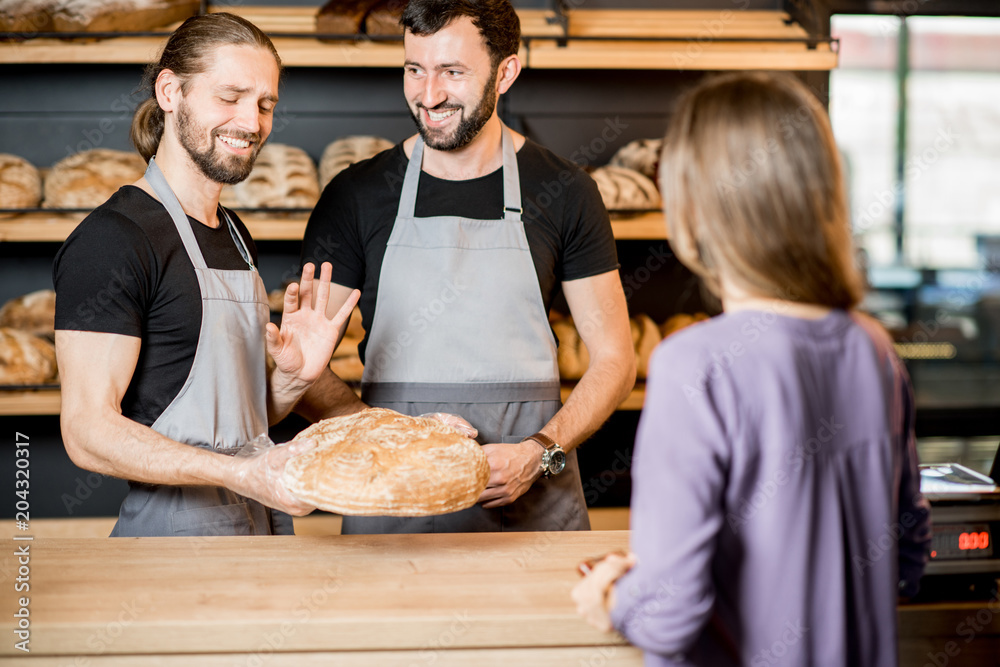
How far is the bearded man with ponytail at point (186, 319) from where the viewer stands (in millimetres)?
1294

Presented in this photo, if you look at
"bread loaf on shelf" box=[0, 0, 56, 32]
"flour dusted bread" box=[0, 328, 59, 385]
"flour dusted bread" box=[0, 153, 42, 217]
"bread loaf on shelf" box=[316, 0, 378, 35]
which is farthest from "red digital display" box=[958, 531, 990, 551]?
"bread loaf on shelf" box=[0, 0, 56, 32]

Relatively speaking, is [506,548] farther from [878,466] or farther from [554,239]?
[554,239]

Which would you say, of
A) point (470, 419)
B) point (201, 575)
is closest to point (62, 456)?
point (470, 419)

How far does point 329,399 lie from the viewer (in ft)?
5.84

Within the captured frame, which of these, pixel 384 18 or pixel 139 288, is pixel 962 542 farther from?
pixel 384 18

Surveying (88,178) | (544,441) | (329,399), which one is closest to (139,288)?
(329,399)

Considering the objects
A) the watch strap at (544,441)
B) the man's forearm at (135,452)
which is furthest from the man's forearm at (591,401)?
the man's forearm at (135,452)

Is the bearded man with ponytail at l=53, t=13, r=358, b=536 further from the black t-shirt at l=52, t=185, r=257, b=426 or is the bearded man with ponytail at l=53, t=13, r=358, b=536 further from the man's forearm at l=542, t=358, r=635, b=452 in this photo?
the man's forearm at l=542, t=358, r=635, b=452

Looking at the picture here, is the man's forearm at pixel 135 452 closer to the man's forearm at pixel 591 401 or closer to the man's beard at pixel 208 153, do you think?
the man's beard at pixel 208 153

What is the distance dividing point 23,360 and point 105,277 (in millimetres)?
1217

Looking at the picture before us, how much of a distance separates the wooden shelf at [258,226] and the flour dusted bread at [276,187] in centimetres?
4

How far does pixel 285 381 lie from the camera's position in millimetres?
1621

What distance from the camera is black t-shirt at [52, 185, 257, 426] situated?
131 centimetres

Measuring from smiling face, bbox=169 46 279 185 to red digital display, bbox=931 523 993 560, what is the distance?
4.70ft
